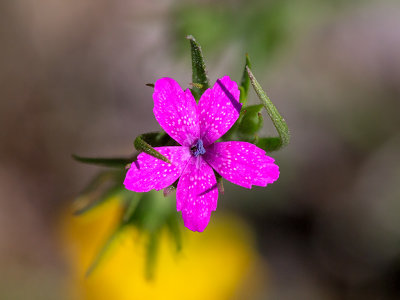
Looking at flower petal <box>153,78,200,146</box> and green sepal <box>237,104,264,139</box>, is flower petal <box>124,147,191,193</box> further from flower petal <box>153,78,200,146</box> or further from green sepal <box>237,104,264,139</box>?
green sepal <box>237,104,264,139</box>

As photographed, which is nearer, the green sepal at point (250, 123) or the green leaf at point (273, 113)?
the green leaf at point (273, 113)

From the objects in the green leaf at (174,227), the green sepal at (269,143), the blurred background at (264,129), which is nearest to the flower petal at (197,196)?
the green sepal at (269,143)

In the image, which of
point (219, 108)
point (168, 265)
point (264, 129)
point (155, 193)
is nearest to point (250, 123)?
point (219, 108)

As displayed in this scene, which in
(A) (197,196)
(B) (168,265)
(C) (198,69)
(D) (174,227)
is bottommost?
(B) (168,265)

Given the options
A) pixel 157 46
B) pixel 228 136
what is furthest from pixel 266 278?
pixel 228 136

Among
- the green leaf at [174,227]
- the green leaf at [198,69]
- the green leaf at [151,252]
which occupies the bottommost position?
the green leaf at [151,252]

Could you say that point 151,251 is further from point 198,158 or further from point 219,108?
point 219,108

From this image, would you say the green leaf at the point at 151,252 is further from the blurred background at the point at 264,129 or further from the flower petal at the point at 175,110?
the blurred background at the point at 264,129
